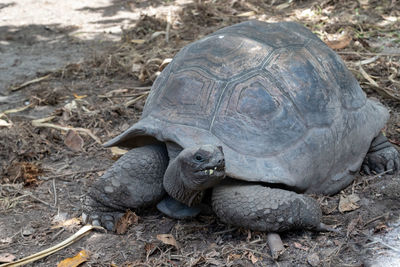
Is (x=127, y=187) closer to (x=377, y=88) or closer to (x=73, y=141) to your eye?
(x=73, y=141)

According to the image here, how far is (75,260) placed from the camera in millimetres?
2791

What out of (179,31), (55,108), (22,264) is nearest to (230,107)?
(22,264)

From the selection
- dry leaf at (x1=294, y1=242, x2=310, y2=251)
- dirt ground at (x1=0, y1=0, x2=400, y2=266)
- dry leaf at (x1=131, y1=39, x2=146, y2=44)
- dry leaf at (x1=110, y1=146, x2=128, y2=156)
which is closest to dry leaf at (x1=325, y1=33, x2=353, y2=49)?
dirt ground at (x1=0, y1=0, x2=400, y2=266)

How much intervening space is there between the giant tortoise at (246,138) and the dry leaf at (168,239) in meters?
0.22

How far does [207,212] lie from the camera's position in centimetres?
312

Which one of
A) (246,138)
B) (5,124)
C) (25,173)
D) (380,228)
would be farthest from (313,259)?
(5,124)

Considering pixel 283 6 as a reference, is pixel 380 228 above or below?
above

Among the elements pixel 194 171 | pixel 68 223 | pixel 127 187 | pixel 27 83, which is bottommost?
pixel 27 83

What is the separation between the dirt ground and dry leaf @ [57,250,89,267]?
0.06 metres

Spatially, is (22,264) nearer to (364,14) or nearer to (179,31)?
(179,31)

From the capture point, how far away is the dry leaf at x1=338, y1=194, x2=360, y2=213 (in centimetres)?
302

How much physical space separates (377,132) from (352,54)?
6.37 ft

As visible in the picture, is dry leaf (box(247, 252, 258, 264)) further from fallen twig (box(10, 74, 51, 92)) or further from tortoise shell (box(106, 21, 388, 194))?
fallen twig (box(10, 74, 51, 92))

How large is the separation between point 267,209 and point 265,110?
2.01 ft
